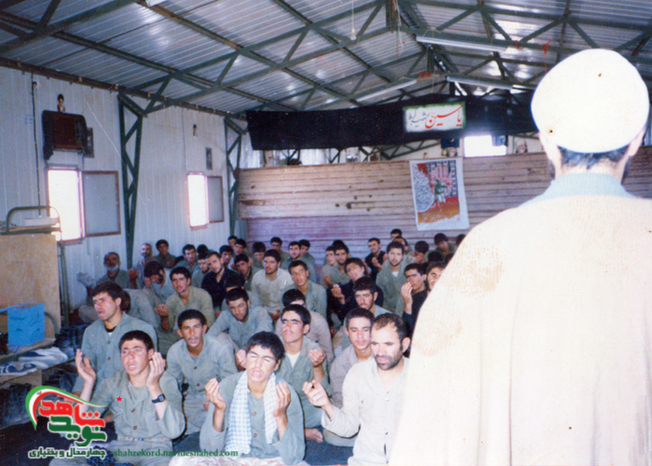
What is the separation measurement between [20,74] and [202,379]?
451cm

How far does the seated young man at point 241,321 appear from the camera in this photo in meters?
4.83

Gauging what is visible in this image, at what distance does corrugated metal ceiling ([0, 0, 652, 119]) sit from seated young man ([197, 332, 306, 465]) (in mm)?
4143

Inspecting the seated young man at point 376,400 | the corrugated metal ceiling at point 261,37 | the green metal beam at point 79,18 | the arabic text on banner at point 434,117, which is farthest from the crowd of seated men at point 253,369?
the arabic text on banner at point 434,117

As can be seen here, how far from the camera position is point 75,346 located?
181 inches

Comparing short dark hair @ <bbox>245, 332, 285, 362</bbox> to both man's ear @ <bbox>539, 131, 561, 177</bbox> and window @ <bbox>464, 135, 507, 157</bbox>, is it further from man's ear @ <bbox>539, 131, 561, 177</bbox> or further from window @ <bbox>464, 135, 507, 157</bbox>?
window @ <bbox>464, 135, 507, 157</bbox>

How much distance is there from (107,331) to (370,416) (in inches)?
93.6

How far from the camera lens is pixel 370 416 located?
2.80 meters

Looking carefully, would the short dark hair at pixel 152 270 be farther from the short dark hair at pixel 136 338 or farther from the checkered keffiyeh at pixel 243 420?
the checkered keffiyeh at pixel 243 420

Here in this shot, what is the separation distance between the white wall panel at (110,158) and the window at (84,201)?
0.12m

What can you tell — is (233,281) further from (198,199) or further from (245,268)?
(198,199)

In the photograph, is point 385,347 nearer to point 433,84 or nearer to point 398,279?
point 398,279

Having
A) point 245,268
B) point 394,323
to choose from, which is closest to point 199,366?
point 394,323

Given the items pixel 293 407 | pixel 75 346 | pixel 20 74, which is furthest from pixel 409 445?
pixel 20 74

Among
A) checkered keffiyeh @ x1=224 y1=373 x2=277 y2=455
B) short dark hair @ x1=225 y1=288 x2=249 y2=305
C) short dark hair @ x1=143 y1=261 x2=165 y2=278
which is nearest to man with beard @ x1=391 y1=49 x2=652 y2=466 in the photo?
checkered keffiyeh @ x1=224 y1=373 x2=277 y2=455
